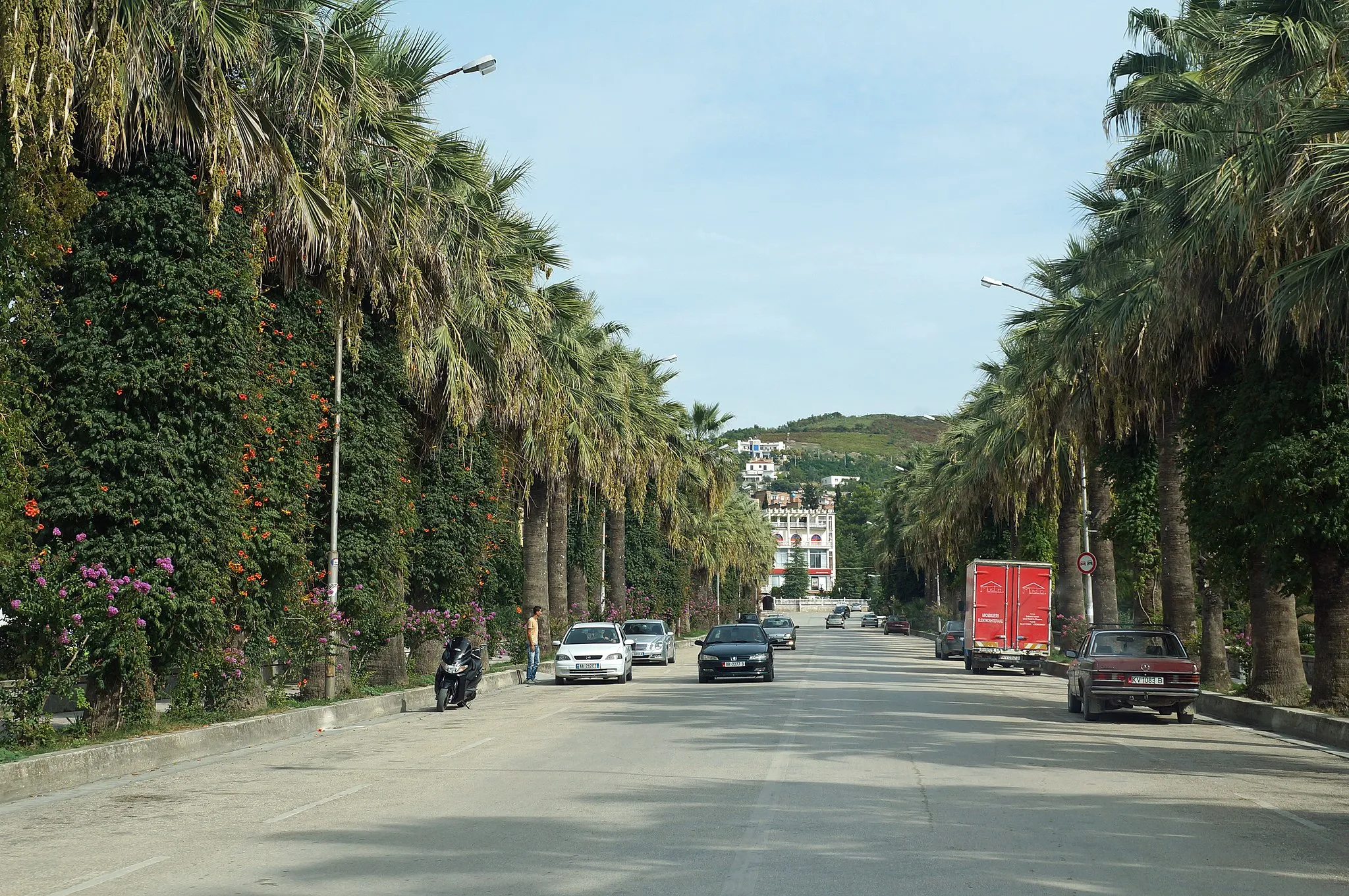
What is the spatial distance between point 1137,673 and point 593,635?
55.0ft

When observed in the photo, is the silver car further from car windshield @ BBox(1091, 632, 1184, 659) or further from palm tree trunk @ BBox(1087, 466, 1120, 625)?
car windshield @ BBox(1091, 632, 1184, 659)

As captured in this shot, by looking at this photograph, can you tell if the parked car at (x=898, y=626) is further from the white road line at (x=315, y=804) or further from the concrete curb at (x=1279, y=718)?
the white road line at (x=315, y=804)

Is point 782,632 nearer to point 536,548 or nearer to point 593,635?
point 536,548

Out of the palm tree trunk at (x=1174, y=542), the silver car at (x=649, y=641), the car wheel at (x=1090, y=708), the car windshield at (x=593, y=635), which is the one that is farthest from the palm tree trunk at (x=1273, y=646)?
the silver car at (x=649, y=641)

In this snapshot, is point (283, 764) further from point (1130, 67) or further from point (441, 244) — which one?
point (1130, 67)

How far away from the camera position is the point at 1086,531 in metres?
44.3

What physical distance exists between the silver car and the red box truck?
36.4 feet

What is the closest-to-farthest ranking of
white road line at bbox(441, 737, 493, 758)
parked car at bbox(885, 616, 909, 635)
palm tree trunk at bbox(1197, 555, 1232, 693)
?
white road line at bbox(441, 737, 493, 758) < palm tree trunk at bbox(1197, 555, 1232, 693) < parked car at bbox(885, 616, 909, 635)

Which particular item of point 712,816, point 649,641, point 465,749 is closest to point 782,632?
point 649,641

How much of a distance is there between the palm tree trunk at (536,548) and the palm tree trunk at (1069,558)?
57.0ft

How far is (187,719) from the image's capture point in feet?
57.8

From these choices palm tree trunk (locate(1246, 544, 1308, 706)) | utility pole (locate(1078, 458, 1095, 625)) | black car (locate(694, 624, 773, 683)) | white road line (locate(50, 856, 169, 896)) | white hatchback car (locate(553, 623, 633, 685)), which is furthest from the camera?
utility pole (locate(1078, 458, 1095, 625))

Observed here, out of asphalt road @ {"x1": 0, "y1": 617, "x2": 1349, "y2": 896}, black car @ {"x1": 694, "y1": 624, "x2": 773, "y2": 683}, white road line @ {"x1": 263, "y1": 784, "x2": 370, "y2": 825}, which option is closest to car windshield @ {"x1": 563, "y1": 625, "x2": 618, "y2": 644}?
black car @ {"x1": 694, "y1": 624, "x2": 773, "y2": 683}

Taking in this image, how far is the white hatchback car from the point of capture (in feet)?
112
